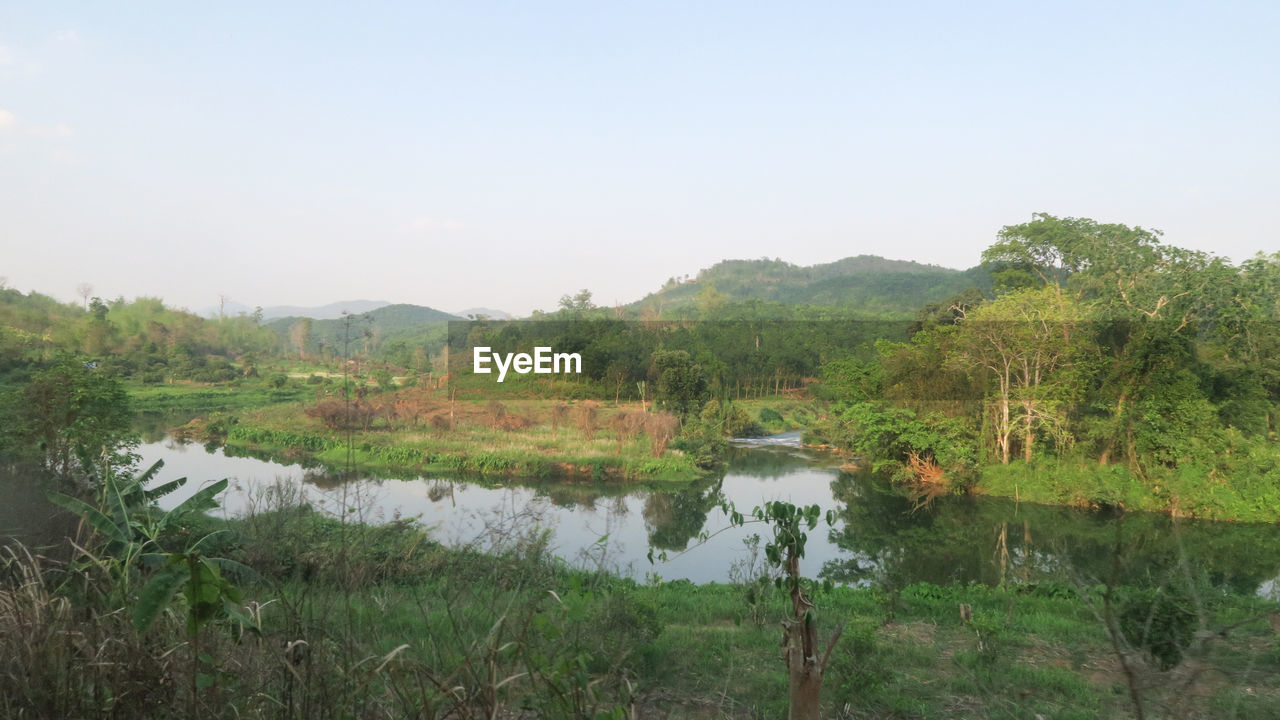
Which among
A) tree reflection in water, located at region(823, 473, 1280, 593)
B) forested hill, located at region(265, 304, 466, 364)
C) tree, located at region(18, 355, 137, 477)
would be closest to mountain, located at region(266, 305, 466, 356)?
forested hill, located at region(265, 304, 466, 364)

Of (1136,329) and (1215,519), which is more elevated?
(1136,329)

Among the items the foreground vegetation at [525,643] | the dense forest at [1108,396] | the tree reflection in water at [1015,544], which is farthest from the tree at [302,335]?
the foreground vegetation at [525,643]

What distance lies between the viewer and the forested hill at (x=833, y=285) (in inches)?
2016

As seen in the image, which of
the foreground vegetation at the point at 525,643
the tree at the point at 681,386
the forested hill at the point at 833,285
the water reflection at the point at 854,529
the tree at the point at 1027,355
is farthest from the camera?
the forested hill at the point at 833,285

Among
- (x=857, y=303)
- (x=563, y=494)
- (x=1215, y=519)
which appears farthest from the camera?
(x=857, y=303)

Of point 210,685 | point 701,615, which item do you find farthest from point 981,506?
point 210,685

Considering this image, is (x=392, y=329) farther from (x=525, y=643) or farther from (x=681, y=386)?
(x=525, y=643)

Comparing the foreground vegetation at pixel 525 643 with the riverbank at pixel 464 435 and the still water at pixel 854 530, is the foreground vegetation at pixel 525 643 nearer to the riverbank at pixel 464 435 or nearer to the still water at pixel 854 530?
the still water at pixel 854 530

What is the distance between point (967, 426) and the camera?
14594 mm

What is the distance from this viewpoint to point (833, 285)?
65562 millimetres

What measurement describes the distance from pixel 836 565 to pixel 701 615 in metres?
5.11

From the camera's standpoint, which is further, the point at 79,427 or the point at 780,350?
the point at 780,350

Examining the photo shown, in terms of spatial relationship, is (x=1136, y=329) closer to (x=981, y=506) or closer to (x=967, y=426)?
(x=967, y=426)

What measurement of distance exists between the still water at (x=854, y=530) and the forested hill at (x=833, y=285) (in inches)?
1099
